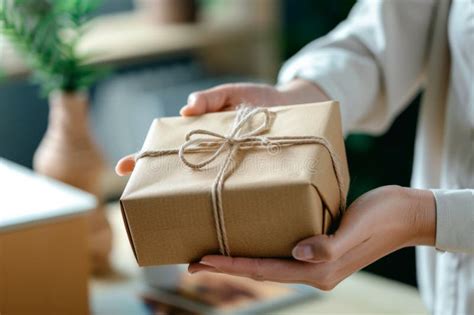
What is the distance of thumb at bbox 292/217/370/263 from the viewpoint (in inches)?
33.6

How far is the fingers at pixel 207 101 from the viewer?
1.04 metres

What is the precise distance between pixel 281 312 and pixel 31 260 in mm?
416

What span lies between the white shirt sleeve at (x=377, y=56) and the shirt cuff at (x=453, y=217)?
1.11ft

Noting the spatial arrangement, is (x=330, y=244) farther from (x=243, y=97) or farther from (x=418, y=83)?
(x=418, y=83)

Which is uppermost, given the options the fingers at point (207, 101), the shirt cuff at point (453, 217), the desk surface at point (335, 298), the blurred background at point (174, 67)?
the fingers at point (207, 101)

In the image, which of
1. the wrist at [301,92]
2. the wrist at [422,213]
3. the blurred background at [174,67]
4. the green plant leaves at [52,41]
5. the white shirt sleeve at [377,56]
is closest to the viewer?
the wrist at [422,213]

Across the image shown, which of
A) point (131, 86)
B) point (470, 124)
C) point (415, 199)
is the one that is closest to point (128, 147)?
point (131, 86)

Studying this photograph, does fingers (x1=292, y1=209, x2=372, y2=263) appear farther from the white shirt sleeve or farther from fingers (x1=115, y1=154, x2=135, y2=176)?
the white shirt sleeve

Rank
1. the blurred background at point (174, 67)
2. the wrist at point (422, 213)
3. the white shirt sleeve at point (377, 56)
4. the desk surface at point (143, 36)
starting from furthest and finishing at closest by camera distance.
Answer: the desk surface at point (143, 36) < the blurred background at point (174, 67) < the white shirt sleeve at point (377, 56) < the wrist at point (422, 213)

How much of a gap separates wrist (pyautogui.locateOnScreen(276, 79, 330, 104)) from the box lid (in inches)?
12.7

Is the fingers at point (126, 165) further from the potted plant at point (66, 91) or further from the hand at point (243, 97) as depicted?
the potted plant at point (66, 91)

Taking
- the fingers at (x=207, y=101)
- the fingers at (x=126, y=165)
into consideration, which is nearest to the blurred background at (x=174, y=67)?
→ the fingers at (x=207, y=101)

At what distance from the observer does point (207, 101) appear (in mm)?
1066

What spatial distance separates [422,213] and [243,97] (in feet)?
0.94
